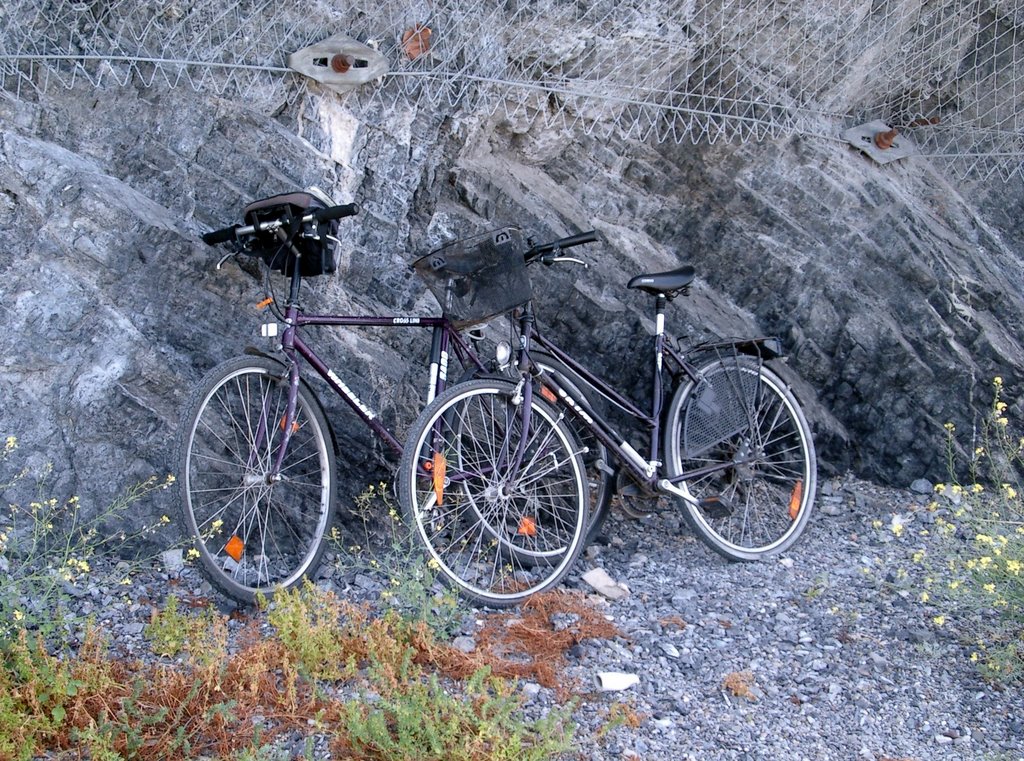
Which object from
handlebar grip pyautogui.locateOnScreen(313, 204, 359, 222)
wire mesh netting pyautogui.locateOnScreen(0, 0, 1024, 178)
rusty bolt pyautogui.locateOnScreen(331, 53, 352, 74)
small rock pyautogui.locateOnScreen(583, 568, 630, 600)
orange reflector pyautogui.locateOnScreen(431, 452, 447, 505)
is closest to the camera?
handlebar grip pyautogui.locateOnScreen(313, 204, 359, 222)

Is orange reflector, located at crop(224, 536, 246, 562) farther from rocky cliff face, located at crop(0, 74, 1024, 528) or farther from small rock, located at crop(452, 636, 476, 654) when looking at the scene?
small rock, located at crop(452, 636, 476, 654)

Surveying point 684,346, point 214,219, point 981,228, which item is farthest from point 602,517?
point 981,228

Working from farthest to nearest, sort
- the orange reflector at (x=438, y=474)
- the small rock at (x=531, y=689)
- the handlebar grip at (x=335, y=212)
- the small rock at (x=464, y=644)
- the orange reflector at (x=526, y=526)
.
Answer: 1. the orange reflector at (x=526, y=526)
2. the orange reflector at (x=438, y=474)
3. the handlebar grip at (x=335, y=212)
4. the small rock at (x=464, y=644)
5. the small rock at (x=531, y=689)

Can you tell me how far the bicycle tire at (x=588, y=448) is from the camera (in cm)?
470

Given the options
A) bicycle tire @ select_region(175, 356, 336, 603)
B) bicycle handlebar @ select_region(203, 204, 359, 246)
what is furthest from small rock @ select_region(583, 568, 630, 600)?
bicycle handlebar @ select_region(203, 204, 359, 246)

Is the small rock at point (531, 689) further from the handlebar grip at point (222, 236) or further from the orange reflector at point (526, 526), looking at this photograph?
the handlebar grip at point (222, 236)

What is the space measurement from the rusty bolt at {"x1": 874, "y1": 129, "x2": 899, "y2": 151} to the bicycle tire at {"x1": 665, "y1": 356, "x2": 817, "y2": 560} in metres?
1.96

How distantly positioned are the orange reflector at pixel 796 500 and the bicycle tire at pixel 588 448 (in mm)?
957

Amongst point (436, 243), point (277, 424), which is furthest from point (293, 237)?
point (436, 243)

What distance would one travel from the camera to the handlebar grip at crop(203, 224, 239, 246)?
4.13 meters

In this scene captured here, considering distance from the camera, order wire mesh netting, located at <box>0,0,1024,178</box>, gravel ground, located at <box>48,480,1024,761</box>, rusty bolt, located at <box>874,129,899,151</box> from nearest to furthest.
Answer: gravel ground, located at <box>48,480,1024,761</box> < wire mesh netting, located at <box>0,0,1024,178</box> < rusty bolt, located at <box>874,129,899,151</box>

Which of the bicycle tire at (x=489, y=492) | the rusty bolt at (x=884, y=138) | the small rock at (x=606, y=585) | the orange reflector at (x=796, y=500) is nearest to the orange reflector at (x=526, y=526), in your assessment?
the bicycle tire at (x=489, y=492)

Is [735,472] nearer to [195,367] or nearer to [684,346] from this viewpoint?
[684,346]

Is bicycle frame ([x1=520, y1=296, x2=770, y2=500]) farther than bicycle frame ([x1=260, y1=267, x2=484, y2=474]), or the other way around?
bicycle frame ([x1=520, y1=296, x2=770, y2=500])
